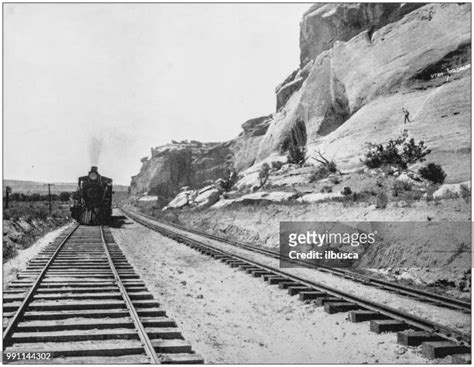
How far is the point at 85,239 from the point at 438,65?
88.3 ft

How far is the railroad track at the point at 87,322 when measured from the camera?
5527 mm

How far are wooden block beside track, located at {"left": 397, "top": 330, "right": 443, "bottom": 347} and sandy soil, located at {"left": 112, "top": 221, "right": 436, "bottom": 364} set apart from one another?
108 mm

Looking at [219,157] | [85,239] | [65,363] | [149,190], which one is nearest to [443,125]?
[85,239]

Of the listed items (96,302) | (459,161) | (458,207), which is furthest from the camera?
(459,161)

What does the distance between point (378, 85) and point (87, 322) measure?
35703 millimetres

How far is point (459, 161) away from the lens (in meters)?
21.5

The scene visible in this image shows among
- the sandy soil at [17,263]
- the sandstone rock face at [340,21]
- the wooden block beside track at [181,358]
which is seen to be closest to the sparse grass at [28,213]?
the sandy soil at [17,263]

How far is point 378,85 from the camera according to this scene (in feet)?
125

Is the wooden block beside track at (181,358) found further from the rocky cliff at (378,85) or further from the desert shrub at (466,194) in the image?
the rocky cliff at (378,85)

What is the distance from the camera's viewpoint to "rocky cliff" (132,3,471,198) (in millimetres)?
27422

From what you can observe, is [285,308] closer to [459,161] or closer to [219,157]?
[459,161]

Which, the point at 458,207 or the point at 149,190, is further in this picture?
the point at 149,190

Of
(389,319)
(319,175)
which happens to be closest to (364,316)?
(389,319)

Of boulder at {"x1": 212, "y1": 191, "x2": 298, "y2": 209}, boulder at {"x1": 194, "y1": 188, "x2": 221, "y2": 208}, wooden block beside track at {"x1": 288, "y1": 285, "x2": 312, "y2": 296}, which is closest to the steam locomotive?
boulder at {"x1": 212, "y1": 191, "x2": 298, "y2": 209}
